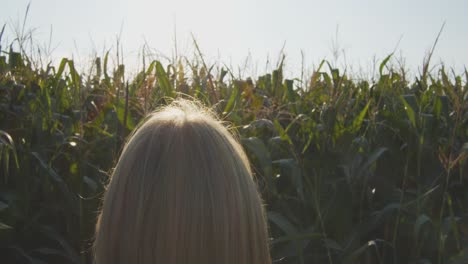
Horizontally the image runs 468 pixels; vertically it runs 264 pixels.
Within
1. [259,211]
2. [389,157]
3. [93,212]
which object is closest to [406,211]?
[389,157]

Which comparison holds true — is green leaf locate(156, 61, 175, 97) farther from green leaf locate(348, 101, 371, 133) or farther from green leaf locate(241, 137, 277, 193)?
green leaf locate(348, 101, 371, 133)

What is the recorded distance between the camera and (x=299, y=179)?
2.81 m

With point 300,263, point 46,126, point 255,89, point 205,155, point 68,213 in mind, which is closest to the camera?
point 205,155

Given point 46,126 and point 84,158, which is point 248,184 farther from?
point 46,126

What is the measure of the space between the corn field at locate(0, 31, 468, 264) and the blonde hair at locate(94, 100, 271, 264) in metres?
1.38

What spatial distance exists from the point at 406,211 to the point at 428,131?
0.56 metres

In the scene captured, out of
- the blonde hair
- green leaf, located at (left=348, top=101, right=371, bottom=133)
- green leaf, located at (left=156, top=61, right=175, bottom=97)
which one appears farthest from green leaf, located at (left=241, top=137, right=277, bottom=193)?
the blonde hair

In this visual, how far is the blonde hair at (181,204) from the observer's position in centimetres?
117

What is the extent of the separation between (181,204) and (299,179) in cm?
170

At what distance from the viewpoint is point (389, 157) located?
3348 mm

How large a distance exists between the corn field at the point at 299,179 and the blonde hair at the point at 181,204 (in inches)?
54.2

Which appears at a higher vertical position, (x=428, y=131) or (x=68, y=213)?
(x=428, y=131)

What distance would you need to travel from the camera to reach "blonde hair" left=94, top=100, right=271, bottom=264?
1165mm

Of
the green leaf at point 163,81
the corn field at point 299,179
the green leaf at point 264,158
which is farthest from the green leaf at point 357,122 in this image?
the green leaf at point 163,81
